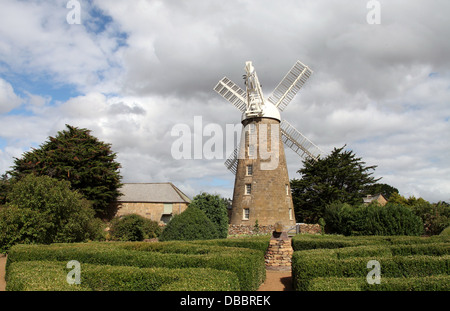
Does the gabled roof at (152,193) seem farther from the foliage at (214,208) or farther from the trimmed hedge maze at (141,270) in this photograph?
the trimmed hedge maze at (141,270)

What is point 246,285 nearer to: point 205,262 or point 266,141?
point 205,262

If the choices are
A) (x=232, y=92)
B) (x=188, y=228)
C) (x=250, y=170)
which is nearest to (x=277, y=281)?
(x=188, y=228)

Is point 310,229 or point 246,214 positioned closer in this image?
point 246,214

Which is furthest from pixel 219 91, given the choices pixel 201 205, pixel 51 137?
pixel 51 137

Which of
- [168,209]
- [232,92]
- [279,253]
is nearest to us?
[279,253]

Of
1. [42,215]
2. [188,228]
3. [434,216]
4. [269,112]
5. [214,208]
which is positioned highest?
[269,112]

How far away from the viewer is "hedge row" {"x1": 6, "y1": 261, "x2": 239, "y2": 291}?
20.8 feet

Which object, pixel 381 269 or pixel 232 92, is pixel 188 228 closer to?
pixel 381 269

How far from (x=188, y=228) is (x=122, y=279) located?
7.94m

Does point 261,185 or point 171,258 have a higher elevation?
point 261,185

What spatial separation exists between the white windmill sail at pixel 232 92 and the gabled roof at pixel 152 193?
13.3 meters

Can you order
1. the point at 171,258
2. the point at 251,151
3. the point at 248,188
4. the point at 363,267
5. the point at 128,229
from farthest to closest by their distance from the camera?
the point at 251,151
the point at 248,188
the point at 128,229
the point at 171,258
the point at 363,267

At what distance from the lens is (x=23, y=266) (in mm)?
8500

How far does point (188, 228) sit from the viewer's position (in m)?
15.4
